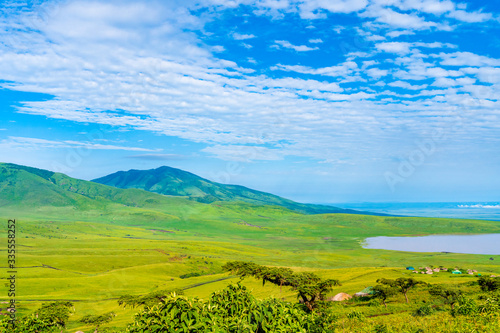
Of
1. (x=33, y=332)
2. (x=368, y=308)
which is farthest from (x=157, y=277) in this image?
(x=33, y=332)

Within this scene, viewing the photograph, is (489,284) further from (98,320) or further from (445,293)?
(98,320)

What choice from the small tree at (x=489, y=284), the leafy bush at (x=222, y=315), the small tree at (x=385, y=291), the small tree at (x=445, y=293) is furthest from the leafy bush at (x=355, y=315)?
the leafy bush at (x=222, y=315)

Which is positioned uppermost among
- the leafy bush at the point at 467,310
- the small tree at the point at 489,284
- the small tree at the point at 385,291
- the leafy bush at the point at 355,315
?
the leafy bush at the point at 467,310

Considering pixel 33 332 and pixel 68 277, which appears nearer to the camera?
pixel 33 332

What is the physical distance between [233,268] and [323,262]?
13944 cm

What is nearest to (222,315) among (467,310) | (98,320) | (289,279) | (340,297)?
(467,310)

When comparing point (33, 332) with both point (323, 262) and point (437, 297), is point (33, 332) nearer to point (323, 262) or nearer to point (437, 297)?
point (437, 297)

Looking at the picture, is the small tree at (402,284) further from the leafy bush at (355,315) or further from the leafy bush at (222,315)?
the leafy bush at (222,315)

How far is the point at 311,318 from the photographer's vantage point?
12211 mm

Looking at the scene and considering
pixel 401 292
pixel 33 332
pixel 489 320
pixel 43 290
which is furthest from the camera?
pixel 43 290

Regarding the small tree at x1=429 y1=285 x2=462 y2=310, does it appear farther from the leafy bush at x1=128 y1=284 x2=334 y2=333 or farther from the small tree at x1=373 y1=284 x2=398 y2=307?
the leafy bush at x1=128 y1=284 x2=334 y2=333

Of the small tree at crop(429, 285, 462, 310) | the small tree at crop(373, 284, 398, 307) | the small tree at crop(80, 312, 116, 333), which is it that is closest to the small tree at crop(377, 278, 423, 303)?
the small tree at crop(373, 284, 398, 307)

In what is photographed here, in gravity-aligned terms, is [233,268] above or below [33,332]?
below

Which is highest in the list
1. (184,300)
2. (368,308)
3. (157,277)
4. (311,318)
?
(184,300)
